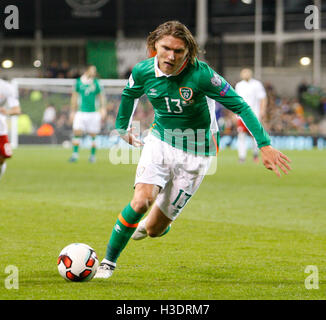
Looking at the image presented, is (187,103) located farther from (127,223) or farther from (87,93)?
(87,93)

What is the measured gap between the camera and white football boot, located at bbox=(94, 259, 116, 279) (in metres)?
5.43

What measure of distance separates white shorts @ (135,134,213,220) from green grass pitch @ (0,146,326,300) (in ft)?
1.81

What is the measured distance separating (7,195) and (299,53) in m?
29.5

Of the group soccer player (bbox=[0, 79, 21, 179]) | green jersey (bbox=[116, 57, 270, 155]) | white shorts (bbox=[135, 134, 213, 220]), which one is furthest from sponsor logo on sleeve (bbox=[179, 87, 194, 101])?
soccer player (bbox=[0, 79, 21, 179])

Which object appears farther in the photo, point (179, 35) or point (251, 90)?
point (251, 90)

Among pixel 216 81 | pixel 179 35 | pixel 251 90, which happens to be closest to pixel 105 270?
pixel 216 81

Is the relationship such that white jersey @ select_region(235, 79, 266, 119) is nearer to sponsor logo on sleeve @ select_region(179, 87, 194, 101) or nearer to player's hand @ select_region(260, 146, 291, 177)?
sponsor logo on sleeve @ select_region(179, 87, 194, 101)

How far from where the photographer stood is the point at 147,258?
628 centimetres

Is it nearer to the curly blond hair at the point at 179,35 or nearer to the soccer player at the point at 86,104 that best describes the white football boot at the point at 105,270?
the curly blond hair at the point at 179,35

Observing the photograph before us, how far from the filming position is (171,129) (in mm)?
5773

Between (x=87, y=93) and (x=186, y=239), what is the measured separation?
11916 millimetres
